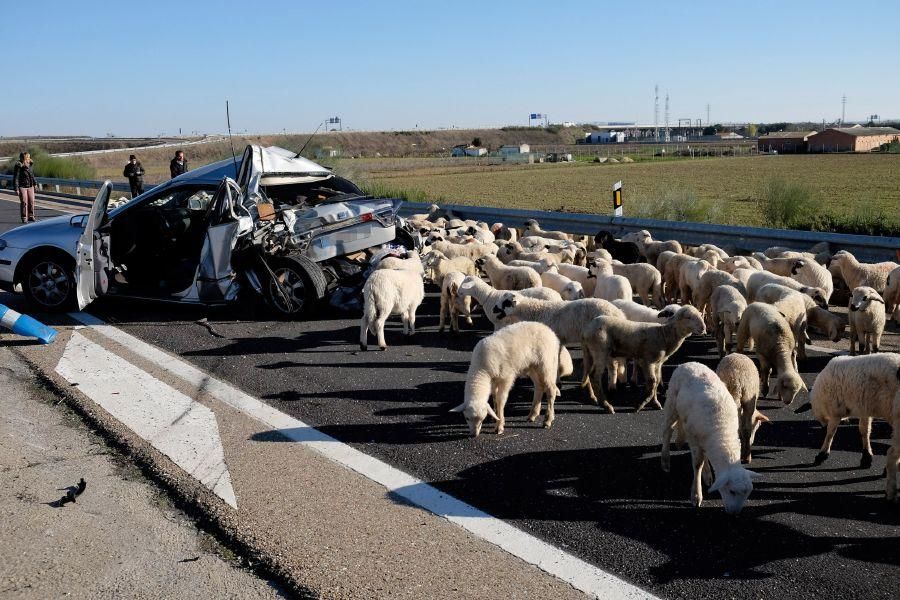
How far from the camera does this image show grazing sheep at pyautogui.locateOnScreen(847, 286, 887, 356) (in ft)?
28.7

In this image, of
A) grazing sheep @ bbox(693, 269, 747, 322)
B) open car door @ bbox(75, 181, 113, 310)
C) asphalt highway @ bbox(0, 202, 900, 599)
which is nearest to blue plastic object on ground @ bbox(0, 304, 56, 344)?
open car door @ bbox(75, 181, 113, 310)

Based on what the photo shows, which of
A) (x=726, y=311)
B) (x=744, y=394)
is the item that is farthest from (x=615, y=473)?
(x=726, y=311)

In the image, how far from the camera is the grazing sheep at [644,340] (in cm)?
782

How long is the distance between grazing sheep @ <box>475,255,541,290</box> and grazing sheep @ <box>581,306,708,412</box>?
3.22 m

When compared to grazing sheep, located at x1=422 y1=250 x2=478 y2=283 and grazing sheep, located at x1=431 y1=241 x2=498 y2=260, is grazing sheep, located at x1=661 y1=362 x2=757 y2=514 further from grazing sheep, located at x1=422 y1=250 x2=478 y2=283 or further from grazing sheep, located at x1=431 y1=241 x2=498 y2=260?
grazing sheep, located at x1=431 y1=241 x2=498 y2=260

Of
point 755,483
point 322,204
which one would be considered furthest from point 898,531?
point 322,204

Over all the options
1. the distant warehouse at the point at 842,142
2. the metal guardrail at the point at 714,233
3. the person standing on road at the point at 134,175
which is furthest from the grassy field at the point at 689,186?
the distant warehouse at the point at 842,142

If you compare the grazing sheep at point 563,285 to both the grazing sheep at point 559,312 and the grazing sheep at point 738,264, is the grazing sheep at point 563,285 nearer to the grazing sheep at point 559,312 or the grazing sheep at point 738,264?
the grazing sheep at point 559,312

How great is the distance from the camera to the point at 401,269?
10.9m

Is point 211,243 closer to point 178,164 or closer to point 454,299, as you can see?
point 454,299

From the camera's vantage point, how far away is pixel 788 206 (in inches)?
943

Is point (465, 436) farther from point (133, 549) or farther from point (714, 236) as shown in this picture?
point (714, 236)

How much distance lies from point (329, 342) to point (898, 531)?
6686mm

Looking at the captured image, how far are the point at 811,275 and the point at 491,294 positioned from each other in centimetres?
437
